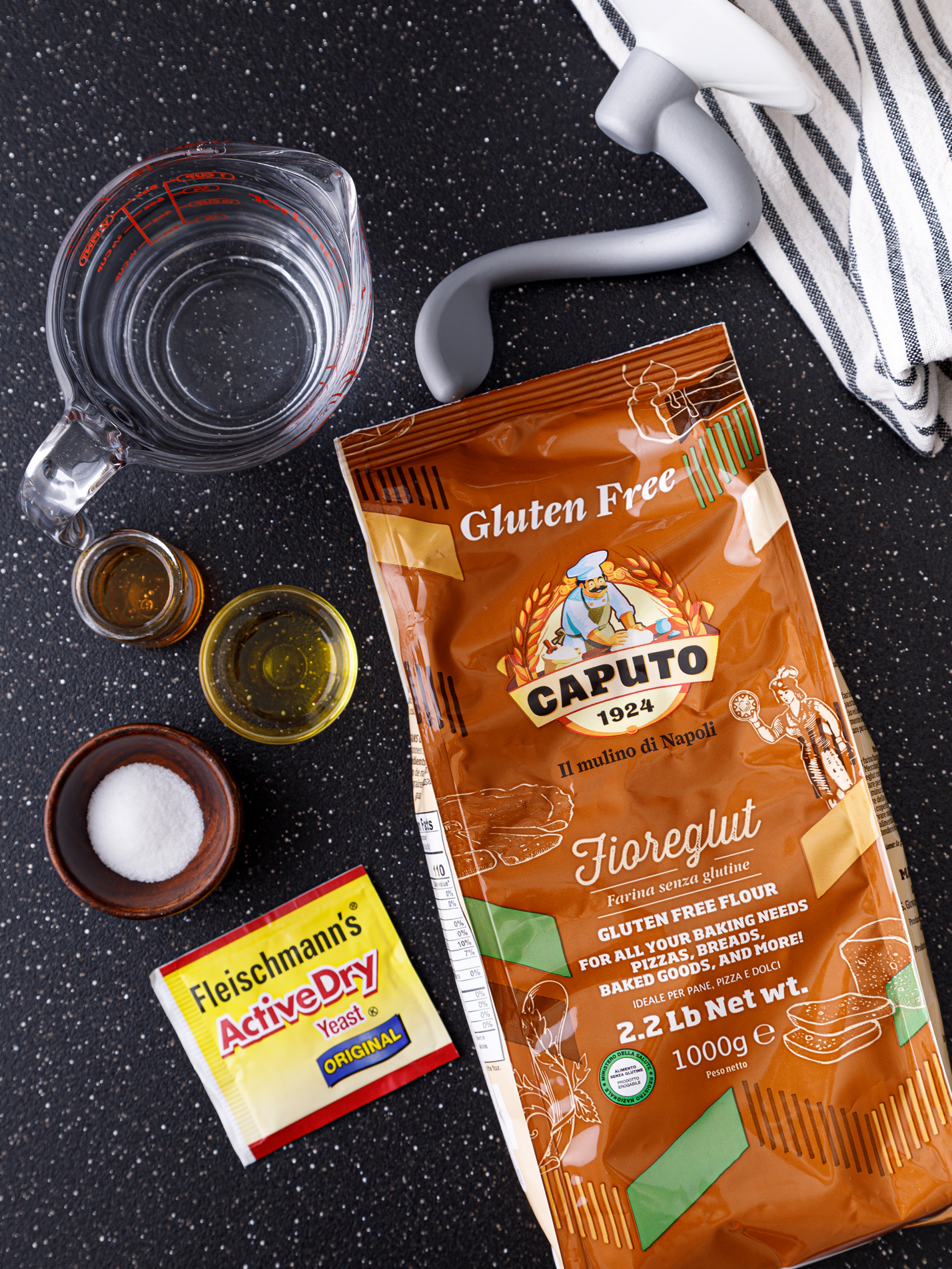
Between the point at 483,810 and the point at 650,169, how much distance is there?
1.54 feet

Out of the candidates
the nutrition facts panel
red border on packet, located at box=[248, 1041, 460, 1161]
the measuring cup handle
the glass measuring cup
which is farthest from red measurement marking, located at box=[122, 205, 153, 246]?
red border on packet, located at box=[248, 1041, 460, 1161]

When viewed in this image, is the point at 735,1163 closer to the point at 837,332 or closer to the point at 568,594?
the point at 568,594

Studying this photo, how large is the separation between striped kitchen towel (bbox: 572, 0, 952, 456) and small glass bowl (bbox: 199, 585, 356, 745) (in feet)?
1.36

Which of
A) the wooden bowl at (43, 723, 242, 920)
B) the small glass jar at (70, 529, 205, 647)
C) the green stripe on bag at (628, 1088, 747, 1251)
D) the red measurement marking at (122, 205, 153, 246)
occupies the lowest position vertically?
the green stripe on bag at (628, 1088, 747, 1251)

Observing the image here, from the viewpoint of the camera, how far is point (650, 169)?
559mm

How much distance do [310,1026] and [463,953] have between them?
127mm

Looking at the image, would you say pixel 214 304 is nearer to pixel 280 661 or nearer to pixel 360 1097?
pixel 280 661

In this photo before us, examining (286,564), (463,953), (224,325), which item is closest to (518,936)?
(463,953)

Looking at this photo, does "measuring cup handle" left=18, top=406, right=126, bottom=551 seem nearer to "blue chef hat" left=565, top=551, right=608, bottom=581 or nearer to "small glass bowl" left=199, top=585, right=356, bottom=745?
"small glass bowl" left=199, top=585, right=356, bottom=745

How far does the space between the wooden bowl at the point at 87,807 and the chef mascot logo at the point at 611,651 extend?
217 millimetres

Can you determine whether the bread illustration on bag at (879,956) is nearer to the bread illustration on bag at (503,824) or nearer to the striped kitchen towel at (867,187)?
the bread illustration on bag at (503,824)

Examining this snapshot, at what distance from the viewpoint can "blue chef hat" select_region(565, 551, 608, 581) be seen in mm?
529

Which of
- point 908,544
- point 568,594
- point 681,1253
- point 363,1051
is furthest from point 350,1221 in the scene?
point 908,544

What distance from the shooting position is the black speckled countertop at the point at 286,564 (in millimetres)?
555
